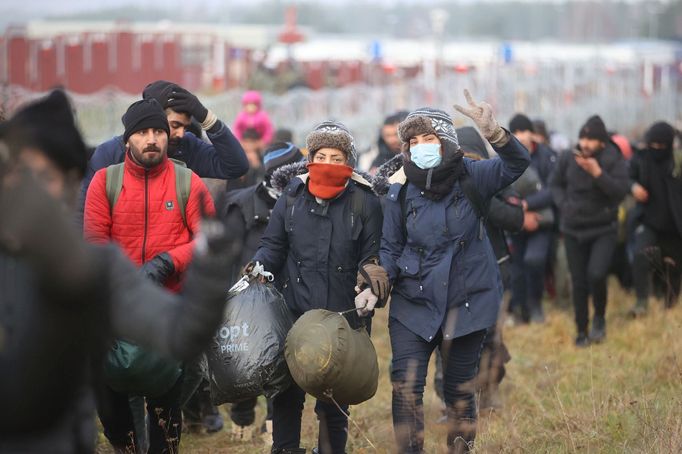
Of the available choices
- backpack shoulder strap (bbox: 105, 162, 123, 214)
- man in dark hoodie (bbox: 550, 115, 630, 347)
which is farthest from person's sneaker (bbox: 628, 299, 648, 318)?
backpack shoulder strap (bbox: 105, 162, 123, 214)

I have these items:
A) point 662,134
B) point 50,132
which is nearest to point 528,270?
point 662,134

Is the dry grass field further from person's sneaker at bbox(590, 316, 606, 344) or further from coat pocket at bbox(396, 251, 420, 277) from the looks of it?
coat pocket at bbox(396, 251, 420, 277)

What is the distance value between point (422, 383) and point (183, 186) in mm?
1616

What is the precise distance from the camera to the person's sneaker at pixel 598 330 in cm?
1049

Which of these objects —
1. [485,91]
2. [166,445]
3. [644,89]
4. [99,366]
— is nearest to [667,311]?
[166,445]

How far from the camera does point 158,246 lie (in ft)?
18.7

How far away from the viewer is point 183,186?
5.75m

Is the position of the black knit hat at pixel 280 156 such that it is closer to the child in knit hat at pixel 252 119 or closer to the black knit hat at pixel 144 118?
the black knit hat at pixel 144 118

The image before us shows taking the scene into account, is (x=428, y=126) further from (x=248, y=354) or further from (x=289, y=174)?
(x=248, y=354)

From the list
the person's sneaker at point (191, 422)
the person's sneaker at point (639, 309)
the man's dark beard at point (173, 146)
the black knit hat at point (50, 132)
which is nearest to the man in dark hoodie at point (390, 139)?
the person's sneaker at point (191, 422)

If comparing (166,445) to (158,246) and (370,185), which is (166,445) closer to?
(158,246)

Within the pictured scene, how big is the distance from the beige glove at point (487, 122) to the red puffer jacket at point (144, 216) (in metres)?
1.43

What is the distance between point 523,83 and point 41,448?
26.3 meters

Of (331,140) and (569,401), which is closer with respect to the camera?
(331,140)
